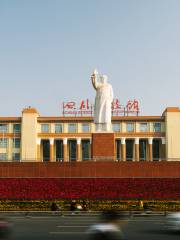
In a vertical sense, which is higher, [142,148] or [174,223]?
[142,148]

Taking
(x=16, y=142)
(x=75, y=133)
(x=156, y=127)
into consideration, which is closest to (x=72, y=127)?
(x=75, y=133)

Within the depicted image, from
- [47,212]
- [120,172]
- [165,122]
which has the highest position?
[165,122]

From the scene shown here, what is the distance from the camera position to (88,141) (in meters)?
64.1

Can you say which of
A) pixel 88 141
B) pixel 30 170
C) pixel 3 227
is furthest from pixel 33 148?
pixel 3 227

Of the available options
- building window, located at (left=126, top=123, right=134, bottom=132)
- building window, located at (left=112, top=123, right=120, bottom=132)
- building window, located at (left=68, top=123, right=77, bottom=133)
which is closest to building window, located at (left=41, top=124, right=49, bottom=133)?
building window, located at (left=68, top=123, right=77, bottom=133)

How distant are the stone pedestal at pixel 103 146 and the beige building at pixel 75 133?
30287 mm

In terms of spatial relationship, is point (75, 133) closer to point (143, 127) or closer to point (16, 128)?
point (16, 128)

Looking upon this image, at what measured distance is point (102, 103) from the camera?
101 ft

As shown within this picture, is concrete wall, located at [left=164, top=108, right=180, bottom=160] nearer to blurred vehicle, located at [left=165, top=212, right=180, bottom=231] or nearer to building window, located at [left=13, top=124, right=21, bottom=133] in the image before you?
building window, located at [left=13, top=124, right=21, bottom=133]

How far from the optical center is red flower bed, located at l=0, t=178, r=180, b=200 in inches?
1122

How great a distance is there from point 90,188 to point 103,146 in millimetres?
3071

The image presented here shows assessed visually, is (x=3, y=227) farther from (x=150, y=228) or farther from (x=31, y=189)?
(x=31, y=189)

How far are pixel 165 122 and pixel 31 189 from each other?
3451 centimetres

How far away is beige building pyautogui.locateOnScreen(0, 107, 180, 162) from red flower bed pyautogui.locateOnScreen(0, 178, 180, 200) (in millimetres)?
30940
